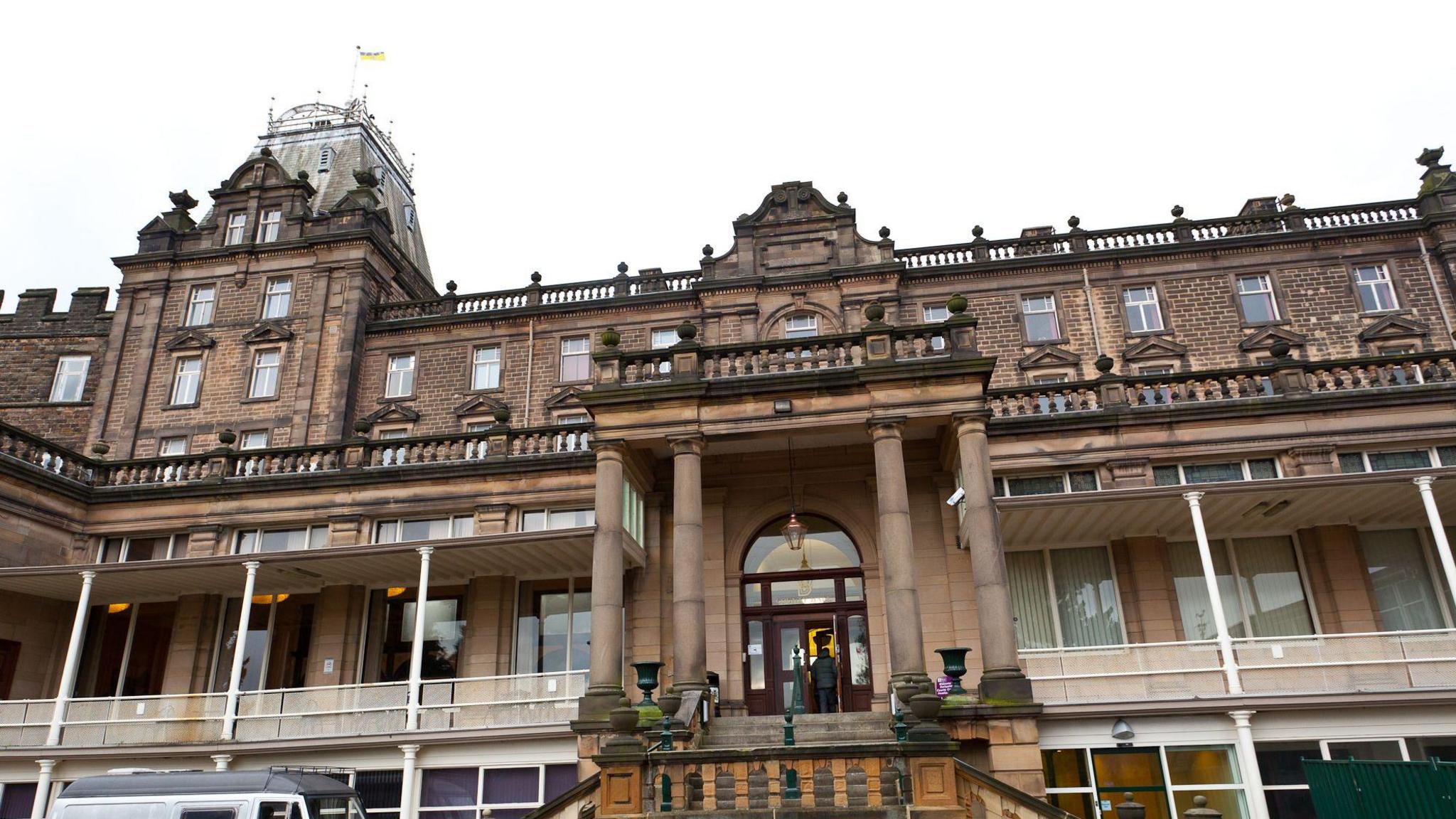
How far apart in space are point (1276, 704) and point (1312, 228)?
16.9 m

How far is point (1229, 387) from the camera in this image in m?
20.2

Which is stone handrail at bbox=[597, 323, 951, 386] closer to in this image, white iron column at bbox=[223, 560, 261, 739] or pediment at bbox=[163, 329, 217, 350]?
white iron column at bbox=[223, 560, 261, 739]

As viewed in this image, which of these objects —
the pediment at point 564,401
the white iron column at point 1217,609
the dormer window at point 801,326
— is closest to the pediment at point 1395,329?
the white iron column at point 1217,609

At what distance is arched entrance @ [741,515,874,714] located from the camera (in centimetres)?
1858

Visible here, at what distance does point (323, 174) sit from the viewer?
36094mm

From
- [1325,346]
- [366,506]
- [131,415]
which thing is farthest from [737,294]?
[131,415]

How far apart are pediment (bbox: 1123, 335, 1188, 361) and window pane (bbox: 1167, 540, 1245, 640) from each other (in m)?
7.78

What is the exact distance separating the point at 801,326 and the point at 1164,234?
1107 centimetres

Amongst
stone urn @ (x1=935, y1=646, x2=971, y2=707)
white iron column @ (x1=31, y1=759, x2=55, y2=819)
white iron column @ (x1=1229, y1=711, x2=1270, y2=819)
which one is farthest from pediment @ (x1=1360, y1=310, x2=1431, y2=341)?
white iron column @ (x1=31, y1=759, x2=55, y2=819)

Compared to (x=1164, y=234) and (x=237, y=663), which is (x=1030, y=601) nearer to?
(x=1164, y=234)

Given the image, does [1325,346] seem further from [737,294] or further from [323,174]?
[323,174]

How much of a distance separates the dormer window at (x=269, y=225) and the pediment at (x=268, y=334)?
3705mm

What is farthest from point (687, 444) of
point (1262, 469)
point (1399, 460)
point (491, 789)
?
point (1399, 460)

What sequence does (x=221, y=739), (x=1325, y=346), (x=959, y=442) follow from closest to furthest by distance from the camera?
(x=959, y=442)
(x=221, y=739)
(x=1325, y=346)
